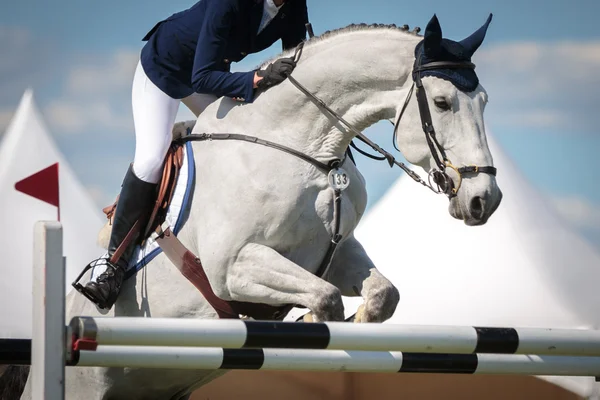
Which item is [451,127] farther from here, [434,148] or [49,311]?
[49,311]

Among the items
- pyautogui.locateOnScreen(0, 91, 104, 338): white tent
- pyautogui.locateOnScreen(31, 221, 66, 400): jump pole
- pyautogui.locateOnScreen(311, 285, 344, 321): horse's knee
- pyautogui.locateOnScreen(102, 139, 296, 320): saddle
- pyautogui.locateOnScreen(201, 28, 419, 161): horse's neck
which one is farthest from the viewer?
pyautogui.locateOnScreen(0, 91, 104, 338): white tent

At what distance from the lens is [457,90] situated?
13.4ft

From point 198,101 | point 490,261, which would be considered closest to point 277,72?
point 198,101

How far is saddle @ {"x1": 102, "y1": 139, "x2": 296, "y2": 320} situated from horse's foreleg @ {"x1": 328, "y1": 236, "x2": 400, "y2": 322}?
302mm

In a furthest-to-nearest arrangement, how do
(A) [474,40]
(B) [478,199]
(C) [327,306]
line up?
(A) [474,40] → (C) [327,306] → (B) [478,199]

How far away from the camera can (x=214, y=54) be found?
14.5 feet

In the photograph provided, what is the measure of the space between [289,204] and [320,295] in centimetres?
43

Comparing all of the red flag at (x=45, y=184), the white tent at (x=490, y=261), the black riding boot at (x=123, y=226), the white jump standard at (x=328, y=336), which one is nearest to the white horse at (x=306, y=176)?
the black riding boot at (x=123, y=226)

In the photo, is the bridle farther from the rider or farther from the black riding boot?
the black riding boot

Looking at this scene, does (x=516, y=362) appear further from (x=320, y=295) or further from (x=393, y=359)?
(x=320, y=295)

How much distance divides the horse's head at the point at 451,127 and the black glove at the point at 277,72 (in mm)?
549

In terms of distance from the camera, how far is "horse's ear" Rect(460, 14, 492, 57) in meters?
4.24

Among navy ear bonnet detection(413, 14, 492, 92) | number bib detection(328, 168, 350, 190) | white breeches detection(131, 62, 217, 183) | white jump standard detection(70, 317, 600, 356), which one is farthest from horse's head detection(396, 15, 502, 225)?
white breeches detection(131, 62, 217, 183)

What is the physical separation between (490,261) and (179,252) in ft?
9.62
